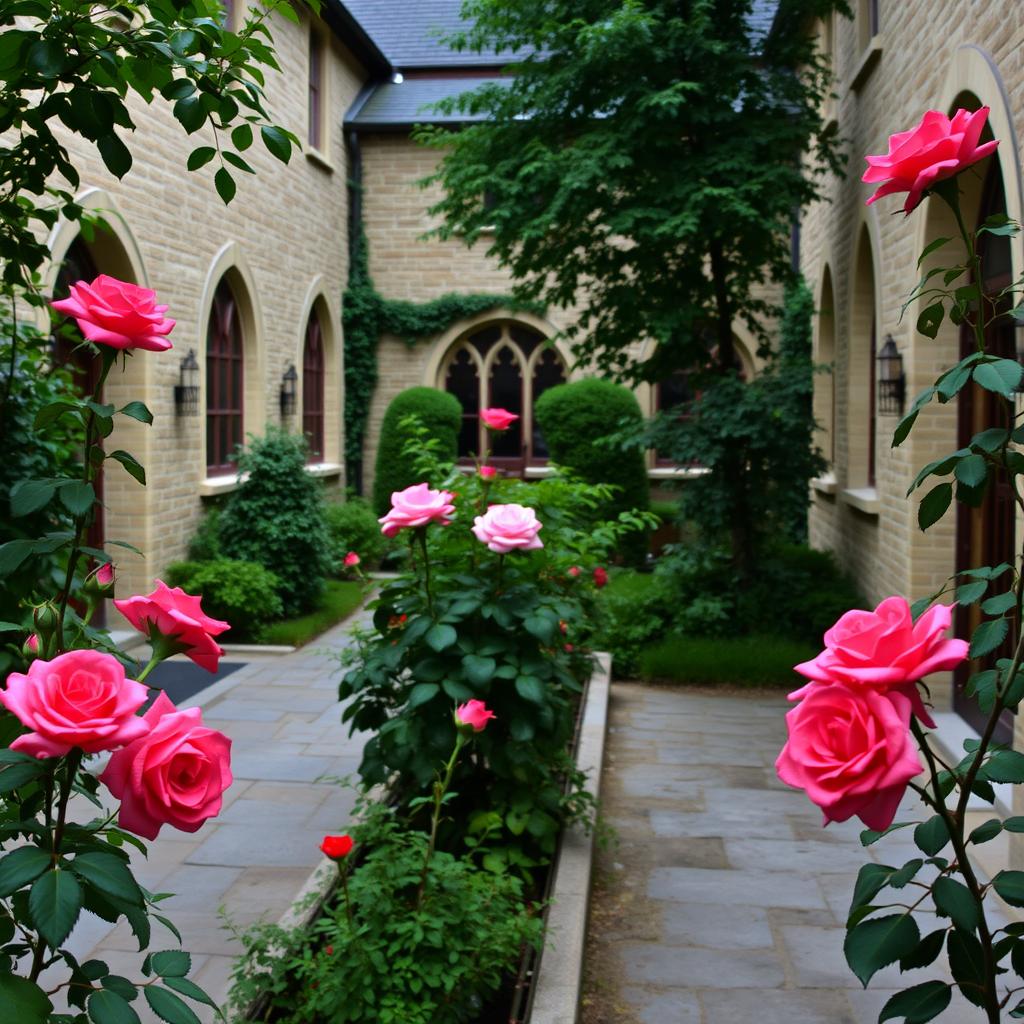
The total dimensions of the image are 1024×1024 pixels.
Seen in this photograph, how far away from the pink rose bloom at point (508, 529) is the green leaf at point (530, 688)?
49 centimetres

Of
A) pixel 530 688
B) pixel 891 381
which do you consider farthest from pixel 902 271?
pixel 530 688

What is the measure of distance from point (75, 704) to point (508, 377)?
1569 centimetres

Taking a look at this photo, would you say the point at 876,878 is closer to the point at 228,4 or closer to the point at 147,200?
the point at 147,200

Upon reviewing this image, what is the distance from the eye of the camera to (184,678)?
332 inches

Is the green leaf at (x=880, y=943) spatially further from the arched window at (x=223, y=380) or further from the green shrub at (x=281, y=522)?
the arched window at (x=223, y=380)

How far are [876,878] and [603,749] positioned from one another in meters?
4.92

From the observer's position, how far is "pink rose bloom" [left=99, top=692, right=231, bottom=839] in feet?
→ 5.11

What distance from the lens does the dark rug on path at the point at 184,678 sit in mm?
7938

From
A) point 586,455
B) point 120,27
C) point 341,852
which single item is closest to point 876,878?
point 341,852

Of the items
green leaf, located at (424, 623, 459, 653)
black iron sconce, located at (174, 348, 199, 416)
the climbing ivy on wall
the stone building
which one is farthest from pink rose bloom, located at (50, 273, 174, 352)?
the climbing ivy on wall

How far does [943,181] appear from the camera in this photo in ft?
6.31

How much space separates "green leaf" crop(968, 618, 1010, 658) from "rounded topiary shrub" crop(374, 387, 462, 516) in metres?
13.1

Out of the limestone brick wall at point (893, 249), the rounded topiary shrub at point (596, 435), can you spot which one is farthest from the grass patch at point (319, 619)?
the limestone brick wall at point (893, 249)

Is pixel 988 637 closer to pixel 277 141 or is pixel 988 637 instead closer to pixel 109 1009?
pixel 109 1009
